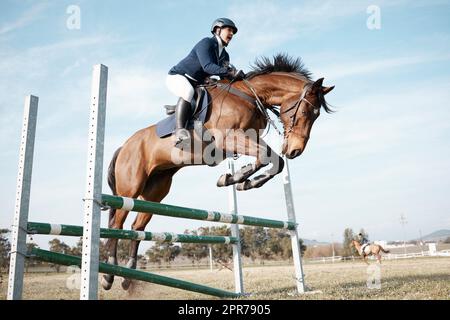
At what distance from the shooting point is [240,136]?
154 inches

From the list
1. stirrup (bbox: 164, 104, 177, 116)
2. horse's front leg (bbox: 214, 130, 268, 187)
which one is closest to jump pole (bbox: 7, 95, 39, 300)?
stirrup (bbox: 164, 104, 177, 116)

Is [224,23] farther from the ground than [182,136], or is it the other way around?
[224,23]

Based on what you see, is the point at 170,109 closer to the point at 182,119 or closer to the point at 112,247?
the point at 182,119

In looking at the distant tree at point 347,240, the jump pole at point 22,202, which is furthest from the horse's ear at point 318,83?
the distant tree at point 347,240

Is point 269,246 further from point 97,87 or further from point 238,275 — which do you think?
point 97,87

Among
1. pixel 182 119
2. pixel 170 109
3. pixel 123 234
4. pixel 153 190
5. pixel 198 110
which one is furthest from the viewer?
pixel 153 190

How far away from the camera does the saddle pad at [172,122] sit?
418 cm

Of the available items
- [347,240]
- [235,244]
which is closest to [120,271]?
[235,244]

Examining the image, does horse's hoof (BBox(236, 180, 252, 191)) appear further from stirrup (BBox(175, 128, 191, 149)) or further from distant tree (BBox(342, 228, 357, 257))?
distant tree (BBox(342, 228, 357, 257))

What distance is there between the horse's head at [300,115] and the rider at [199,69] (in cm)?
69

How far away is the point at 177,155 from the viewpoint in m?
4.39

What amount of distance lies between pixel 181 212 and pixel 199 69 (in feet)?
5.65

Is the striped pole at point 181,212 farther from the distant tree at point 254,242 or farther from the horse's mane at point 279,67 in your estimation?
the distant tree at point 254,242

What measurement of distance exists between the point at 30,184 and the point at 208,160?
185 cm
